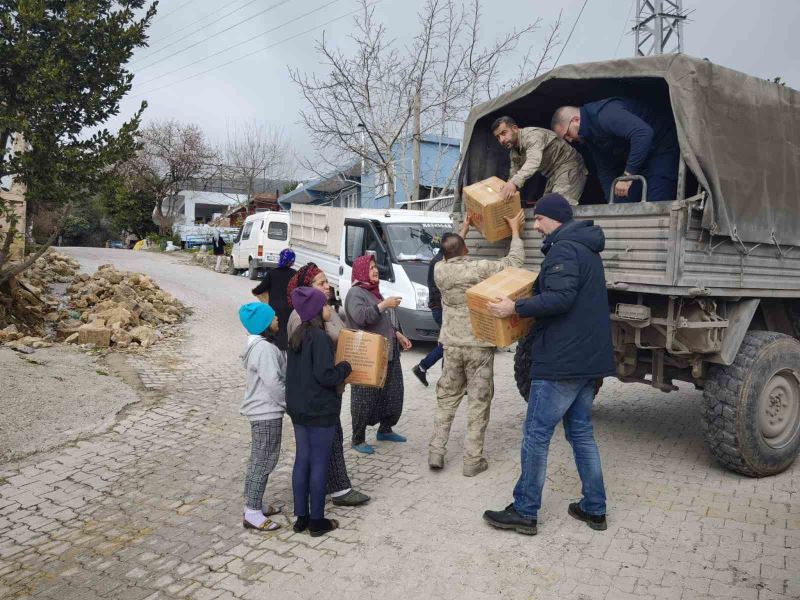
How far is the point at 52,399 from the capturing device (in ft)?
22.0

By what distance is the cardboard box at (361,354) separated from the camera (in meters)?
4.50

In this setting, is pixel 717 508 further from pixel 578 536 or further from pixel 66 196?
pixel 66 196

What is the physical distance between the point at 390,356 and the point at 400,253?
4549 millimetres

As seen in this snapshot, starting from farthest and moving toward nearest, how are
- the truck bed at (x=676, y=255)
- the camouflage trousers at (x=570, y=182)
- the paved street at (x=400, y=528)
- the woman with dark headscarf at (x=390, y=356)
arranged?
the camouflage trousers at (x=570, y=182)
the woman with dark headscarf at (x=390, y=356)
the truck bed at (x=676, y=255)
the paved street at (x=400, y=528)

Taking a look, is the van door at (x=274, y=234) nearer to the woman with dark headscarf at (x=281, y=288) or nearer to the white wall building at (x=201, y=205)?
the woman with dark headscarf at (x=281, y=288)

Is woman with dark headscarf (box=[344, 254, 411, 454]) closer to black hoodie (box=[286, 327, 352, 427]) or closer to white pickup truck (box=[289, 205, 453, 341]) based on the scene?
black hoodie (box=[286, 327, 352, 427])

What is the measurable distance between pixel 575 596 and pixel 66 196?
872 cm

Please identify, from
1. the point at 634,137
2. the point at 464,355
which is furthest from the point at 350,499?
the point at 634,137

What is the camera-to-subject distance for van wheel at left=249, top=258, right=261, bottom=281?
67.1 feet

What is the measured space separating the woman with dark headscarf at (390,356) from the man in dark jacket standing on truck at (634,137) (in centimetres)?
202

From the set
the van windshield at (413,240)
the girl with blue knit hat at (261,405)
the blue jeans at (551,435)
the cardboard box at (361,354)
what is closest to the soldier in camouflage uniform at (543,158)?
the cardboard box at (361,354)

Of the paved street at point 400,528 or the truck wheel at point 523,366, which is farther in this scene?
the truck wheel at point 523,366

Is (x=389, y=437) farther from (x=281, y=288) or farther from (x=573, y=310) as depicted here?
(x=573, y=310)

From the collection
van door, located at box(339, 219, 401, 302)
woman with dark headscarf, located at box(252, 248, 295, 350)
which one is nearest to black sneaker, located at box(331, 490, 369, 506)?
woman with dark headscarf, located at box(252, 248, 295, 350)
